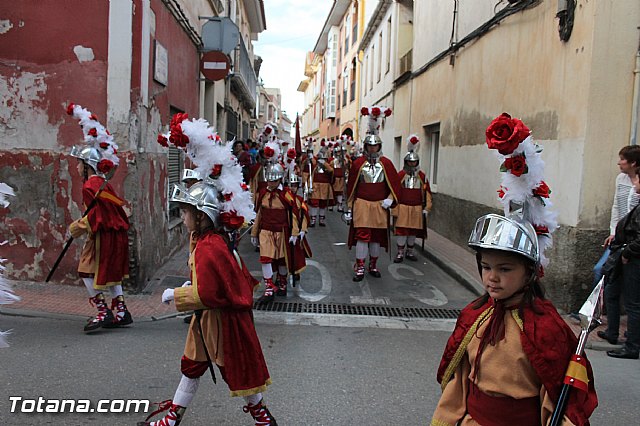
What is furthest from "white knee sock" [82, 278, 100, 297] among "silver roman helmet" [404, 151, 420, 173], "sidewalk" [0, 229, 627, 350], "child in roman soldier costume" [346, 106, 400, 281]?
"silver roman helmet" [404, 151, 420, 173]

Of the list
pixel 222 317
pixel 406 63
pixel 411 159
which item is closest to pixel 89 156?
pixel 222 317

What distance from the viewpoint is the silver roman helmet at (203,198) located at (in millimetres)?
3303

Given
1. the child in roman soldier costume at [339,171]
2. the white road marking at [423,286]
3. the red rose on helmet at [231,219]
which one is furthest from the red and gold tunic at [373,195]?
the child in roman soldier costume at [339,171]

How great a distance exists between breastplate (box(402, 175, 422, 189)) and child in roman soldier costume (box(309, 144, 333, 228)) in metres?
4.48

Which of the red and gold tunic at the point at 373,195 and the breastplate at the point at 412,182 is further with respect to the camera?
the breastplate at the point at 412,182

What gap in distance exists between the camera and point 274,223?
22.7 feet

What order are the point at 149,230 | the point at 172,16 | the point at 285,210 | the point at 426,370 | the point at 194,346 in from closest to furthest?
the point at 194,346 → the point at 426,370 → the point at 285,210 → the point at 149,230 → the point at 172,16

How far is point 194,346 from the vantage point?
334cm

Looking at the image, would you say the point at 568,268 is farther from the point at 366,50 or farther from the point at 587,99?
the point at 366,50

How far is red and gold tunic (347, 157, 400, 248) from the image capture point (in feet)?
27.1

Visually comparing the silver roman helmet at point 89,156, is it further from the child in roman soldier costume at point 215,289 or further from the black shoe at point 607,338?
the black shoe at point 607,338

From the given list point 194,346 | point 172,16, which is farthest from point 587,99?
point 172,16

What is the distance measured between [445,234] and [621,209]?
6.32m

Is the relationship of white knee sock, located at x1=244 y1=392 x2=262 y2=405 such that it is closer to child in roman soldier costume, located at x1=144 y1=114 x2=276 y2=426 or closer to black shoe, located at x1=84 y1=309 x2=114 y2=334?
child in roman soldier costume, located at x1=144 y1=114 x2=276 y2=426
